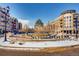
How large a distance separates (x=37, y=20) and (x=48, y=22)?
0.15 meters

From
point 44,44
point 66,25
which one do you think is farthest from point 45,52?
point 66,25

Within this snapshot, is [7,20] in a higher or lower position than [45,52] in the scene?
higher

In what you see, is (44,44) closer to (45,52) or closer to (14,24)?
(45,52)

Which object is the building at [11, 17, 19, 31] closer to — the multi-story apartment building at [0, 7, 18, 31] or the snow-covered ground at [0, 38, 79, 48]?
the multi-story apartment building at [0, 7, 18, 31]

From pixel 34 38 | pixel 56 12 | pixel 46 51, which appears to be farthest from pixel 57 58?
pixel 56 12

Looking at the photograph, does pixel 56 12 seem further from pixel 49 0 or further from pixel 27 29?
pixel 27 29

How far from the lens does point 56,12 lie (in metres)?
3.04

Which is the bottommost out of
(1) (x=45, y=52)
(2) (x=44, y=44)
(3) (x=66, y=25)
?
(1) (x=45, y=52)

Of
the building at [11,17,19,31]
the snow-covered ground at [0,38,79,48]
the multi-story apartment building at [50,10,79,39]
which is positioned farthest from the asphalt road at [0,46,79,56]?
the building at [11,17,19,31]

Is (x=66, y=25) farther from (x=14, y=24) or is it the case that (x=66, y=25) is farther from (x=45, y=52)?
(x=14, y=24)

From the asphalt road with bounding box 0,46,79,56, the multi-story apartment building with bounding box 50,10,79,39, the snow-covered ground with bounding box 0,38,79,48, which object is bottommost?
the asphalt road with bounding box 0,46,79,56

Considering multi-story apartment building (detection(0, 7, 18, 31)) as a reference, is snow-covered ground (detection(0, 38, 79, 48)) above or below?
below

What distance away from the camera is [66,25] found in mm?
3053

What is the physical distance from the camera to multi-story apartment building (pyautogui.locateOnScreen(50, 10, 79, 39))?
9.96ft
